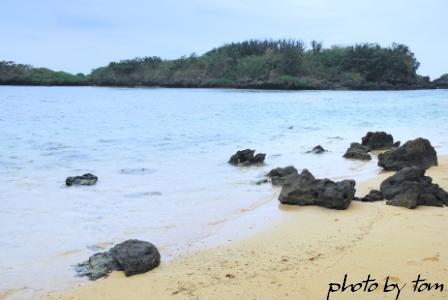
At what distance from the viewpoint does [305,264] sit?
17.4 ft

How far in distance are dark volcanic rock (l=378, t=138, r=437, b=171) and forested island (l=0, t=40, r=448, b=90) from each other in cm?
8270

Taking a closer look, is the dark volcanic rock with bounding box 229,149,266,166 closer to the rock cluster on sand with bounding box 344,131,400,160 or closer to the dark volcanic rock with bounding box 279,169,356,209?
the rock cluster on sand with bounding box 344,131,400,160

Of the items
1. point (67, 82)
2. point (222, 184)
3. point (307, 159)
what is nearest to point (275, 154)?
point (307, 159)

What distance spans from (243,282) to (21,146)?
15085 mm

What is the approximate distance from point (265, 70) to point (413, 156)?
302 feet

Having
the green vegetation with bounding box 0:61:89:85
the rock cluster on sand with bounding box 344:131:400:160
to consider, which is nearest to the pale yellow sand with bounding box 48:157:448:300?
the rock cluster on sand with bounding box 344:131:400:160

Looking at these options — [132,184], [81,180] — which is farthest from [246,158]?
[81,180]

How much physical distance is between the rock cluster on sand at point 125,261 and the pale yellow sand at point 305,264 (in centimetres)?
10

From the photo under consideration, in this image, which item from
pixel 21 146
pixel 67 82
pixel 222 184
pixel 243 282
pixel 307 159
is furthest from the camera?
Result: pixel 67 82

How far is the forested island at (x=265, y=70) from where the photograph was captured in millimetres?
99250

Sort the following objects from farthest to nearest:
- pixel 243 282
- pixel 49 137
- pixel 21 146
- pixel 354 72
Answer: pixel 354 72, pixel 49 137, pixel 21 146, pixel 243 282

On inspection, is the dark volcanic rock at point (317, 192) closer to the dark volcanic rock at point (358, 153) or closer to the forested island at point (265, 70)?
the dark volcanic rock at point (358, 153)

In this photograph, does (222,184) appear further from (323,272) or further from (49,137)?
(49,137)

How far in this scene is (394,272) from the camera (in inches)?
193
